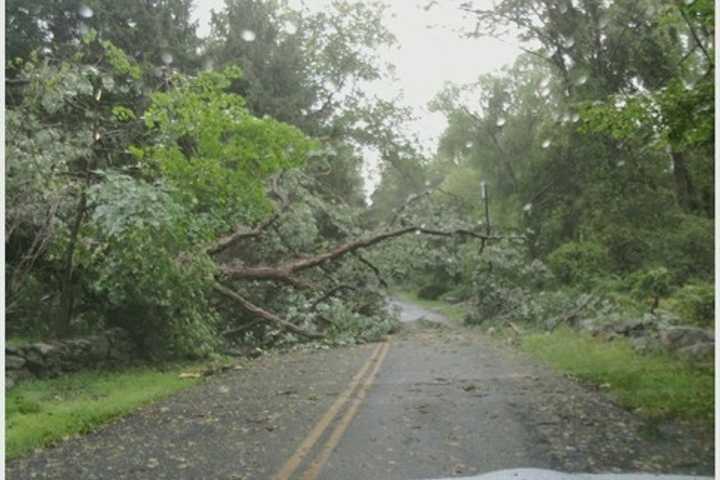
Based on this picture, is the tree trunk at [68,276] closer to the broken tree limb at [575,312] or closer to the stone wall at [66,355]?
the stone wall at [66,355]

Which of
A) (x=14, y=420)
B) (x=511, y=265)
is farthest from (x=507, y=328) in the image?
(x=14, y=420)

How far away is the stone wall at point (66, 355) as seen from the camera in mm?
11383

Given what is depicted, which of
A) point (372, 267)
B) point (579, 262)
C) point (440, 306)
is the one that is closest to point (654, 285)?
point (579, 262)

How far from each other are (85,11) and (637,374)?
21920 millimetres

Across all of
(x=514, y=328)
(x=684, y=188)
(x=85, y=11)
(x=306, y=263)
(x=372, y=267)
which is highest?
(x=85, y=11)

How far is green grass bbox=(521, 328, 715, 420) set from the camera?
27.1 feet

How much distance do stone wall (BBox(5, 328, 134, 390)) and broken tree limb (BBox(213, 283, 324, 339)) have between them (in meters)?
3.26

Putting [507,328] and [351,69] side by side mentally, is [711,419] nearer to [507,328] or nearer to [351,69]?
[507,328]

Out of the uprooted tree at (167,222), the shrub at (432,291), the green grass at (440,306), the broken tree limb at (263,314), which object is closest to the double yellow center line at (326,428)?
the uprooted tree at (167,222)

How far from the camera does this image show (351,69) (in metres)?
33.6

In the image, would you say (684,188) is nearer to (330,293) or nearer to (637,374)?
(330,293)

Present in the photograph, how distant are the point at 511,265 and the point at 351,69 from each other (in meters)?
14.2

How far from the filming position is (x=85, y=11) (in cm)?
2520

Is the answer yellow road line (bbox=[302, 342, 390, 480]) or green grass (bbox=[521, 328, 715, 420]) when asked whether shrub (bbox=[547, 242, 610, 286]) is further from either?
yellow road line (bbox=[302, 342, 390, 480])
